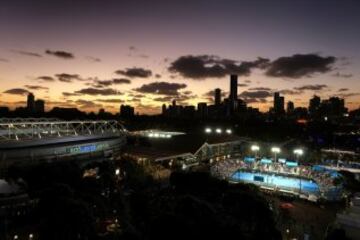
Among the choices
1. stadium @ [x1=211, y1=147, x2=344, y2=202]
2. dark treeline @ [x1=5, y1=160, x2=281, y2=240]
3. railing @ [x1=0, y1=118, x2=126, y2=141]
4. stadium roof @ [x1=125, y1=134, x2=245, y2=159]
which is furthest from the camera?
stadium roof @ [x1=125, y1=134, x2=245, y2=159]

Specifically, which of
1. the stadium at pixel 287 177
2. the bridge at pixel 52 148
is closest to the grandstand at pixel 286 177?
the stadium at pixel 287 177

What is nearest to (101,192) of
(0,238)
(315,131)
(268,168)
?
(0,238)

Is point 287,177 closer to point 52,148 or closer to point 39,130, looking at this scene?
point 52,148

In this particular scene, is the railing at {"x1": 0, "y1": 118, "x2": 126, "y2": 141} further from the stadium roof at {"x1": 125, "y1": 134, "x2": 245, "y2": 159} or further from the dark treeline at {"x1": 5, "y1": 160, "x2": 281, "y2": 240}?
the dark treeline at {"x1": 5, "y1": 160, "x2": 281, "y2": 240}

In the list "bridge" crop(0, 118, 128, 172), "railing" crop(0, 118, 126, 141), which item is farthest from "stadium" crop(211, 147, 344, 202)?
Answer: "railing" crop(0, 118, 126, 141)

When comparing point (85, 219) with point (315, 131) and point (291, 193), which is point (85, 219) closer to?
point (291, 193)

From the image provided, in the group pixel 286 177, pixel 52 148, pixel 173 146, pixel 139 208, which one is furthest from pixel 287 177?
pixel 52 148

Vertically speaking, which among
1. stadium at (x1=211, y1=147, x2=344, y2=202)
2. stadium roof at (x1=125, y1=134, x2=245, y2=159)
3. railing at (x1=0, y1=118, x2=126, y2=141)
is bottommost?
stadium at (x1=211, y1=147, x2=344, y2=202)

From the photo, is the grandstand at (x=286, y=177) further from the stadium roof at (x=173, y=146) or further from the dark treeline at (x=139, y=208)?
the dark treeline at (x=139, y=208)
